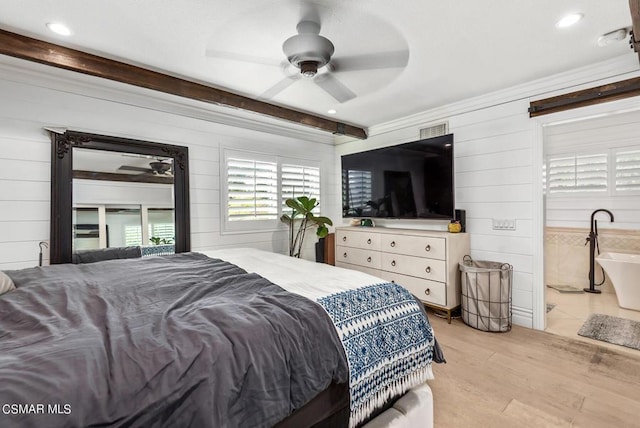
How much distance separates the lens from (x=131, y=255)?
2.97 m

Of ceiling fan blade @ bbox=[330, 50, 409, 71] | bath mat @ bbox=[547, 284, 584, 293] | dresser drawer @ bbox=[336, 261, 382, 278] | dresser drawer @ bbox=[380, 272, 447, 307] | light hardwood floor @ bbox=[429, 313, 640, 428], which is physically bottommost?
light hardwood floor @ bbox=[429, 313, 640, 428]

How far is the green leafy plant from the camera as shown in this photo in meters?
4.21

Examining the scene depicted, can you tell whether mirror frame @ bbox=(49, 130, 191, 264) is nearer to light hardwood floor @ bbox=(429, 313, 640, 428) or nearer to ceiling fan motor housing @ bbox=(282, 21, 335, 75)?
ceiling fan motor housing @ bbox=(282, 21, 335, 75)

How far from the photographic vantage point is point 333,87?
9.09 feet

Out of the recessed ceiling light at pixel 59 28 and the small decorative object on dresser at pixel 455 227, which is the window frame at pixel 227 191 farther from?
the small decorative object on dresser at pixel 455 227

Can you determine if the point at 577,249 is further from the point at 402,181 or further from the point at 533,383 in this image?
the point at 533,383

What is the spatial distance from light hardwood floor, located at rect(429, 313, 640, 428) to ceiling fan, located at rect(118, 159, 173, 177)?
321 centimetres

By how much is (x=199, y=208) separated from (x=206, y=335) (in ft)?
9.06

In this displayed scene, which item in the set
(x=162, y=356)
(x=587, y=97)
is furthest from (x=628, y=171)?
(x=162, y=356)

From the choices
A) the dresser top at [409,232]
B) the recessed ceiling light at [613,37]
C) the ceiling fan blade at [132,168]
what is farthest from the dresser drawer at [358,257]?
the recessed ceiling light at [613,37]

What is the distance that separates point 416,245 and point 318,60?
2.18 meters

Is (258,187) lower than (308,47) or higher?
lower

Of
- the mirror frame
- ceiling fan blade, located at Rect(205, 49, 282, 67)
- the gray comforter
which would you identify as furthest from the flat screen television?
the mirror frame

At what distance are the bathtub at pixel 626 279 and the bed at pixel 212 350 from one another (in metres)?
3.40
